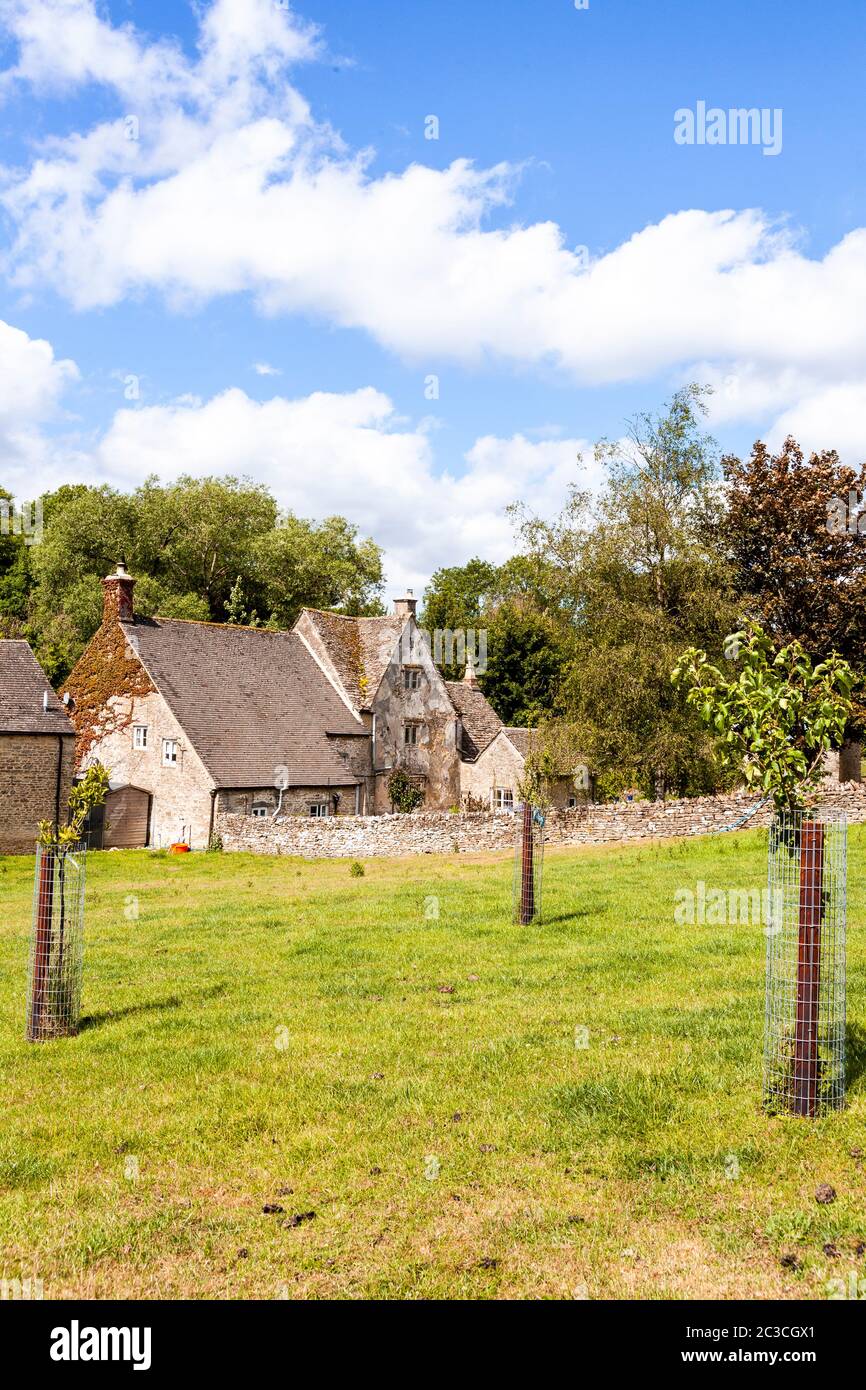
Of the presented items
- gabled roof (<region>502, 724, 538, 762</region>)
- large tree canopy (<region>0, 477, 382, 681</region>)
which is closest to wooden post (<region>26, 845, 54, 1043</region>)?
gabled roof (<region>502, 724, 538, 762</region>)

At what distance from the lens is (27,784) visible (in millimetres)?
→ 38875

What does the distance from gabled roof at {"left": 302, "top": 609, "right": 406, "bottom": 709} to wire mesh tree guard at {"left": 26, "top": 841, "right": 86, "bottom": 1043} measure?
35974 millimetres

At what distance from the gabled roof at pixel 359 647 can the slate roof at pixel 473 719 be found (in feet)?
17.9

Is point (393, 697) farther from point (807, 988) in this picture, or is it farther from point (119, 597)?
point (807, 988)

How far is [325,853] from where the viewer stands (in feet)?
120

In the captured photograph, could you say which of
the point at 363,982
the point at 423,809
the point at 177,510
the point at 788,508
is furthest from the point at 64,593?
the point at 363,982

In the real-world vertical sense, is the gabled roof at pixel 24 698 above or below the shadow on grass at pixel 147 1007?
above

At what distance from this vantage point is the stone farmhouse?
4050 cm

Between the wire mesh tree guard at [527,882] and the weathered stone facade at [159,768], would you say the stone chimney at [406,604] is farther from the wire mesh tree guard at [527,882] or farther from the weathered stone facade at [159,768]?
the wire mesh tree guard at [527,882]

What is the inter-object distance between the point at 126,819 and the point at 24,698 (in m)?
6.40

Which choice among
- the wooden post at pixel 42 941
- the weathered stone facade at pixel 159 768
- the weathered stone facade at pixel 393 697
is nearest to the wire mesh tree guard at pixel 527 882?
the wooden post at pixel 42 941

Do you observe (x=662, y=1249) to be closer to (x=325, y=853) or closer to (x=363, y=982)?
(x=363, y=982)

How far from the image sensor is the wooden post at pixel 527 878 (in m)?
16.1
